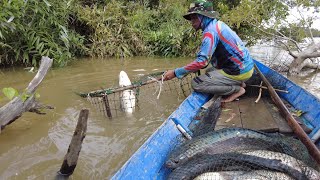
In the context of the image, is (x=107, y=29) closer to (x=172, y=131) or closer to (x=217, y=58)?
(x=217, y=58)

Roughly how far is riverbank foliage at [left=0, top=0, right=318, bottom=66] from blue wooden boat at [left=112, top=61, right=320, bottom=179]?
5373 mm

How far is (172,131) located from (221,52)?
71.8 inches

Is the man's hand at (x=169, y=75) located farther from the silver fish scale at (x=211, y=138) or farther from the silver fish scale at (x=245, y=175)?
the silver fish scale at (x=245, y=175)

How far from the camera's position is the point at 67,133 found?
5109mm

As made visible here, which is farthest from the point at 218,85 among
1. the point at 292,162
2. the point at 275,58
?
the point at 275,58

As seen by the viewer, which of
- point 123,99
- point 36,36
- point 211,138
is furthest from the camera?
point 36,36

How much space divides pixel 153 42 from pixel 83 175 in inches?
365

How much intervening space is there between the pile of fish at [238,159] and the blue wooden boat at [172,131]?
5.8 inches

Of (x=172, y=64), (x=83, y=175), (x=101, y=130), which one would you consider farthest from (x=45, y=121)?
(x=172, y=64)

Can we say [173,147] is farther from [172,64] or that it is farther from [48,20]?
[172,64]

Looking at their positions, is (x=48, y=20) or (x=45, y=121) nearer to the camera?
(x=45, y=121)

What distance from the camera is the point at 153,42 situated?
12625 mm

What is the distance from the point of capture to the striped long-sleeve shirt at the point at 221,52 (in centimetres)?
467

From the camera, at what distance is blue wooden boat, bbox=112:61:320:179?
9.40 ft
